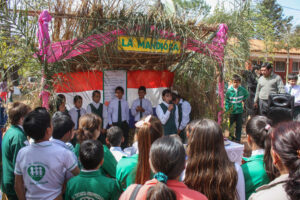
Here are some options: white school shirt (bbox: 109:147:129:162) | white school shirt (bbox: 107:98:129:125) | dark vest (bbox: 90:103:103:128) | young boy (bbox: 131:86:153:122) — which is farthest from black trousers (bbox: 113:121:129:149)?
white school shirt (bbox: 109:147:129:162)

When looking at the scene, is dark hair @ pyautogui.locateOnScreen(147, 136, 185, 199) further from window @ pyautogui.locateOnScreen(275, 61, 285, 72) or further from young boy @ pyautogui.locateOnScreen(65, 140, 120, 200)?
window @ pyautogui.locateOnScreen(275, 61, 285, 72)

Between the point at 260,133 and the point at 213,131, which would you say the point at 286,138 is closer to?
the point at 213,131

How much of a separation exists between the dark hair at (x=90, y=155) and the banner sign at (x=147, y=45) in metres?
2.94

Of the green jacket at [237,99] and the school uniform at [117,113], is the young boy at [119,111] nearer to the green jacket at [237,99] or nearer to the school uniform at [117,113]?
the school uniform at [117,113]

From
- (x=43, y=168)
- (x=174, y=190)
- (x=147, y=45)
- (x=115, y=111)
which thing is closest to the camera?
(x=174, y=190)

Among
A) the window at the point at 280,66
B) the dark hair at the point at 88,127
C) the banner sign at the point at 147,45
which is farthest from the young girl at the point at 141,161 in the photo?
the window at the point at 280,66

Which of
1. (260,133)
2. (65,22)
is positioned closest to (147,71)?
(65,22)

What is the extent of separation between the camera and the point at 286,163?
133cm

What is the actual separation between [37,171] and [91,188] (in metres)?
0.57

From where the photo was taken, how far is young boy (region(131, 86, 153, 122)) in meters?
6.54

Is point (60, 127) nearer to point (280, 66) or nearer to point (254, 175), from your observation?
point (254, 175)

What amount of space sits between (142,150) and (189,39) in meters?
3.74

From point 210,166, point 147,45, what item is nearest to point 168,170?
point 210,166

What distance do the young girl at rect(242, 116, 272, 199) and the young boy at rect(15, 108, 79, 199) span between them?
145 cm
